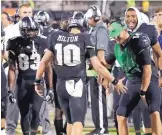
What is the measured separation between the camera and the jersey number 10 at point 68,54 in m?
8.48

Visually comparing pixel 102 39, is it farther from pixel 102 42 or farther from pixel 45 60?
pixel 45 60

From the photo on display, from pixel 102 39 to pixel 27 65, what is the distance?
1447 mm

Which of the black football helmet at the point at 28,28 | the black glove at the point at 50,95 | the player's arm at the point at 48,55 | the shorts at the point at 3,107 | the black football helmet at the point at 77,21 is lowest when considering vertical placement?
the shorts at the point at 3,107

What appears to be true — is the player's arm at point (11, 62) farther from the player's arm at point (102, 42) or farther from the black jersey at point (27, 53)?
the player's arm at point (102, 42)

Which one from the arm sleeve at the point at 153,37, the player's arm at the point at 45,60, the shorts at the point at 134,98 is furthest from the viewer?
the arm sleeve at the point at 153,37

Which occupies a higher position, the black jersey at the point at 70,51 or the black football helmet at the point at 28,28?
the black football helmet at the point at 28,28

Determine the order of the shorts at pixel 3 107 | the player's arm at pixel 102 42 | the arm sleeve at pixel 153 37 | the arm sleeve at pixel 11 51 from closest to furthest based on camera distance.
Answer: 1. the arm sleeve at pixel 153 37
2. the arm sleeve at pixel 11 51
3. the player's arm at pixel 102 42
4. the shorts at pixel 3 107

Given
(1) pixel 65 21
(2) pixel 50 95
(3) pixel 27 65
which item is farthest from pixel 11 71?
(1) pixel 65 21

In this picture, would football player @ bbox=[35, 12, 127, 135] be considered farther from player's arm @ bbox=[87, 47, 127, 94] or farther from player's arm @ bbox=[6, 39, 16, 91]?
player's arm @ bbox=[6, 39, 16, 91]

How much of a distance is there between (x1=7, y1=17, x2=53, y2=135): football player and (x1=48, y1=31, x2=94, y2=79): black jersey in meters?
0.94

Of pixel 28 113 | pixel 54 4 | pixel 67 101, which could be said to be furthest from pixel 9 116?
pixel 54 4

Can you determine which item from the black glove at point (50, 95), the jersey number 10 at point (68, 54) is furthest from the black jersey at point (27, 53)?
the jersey number 10 at point (68, 54)

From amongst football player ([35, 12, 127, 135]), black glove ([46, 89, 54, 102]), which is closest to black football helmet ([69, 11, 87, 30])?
football player ([35, 12, 127, 135])

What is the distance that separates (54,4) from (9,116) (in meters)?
12.8
